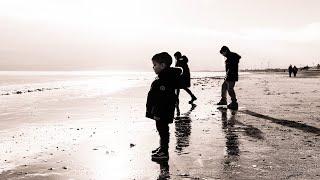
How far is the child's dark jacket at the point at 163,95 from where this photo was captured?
705 centimetres

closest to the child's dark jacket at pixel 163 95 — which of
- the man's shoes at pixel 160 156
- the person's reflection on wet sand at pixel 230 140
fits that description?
the man's shoes at pixel 160 156

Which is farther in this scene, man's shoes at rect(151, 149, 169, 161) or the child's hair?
the child's hair

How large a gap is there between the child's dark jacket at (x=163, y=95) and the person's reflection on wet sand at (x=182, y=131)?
0.74 m

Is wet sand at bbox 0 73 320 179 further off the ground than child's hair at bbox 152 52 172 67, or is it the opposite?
child's hair at bbox 152 52 172 67

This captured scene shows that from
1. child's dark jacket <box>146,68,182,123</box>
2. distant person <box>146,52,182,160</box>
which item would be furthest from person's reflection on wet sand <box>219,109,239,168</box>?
child's dark jacket <box>146,68,182,123</box>

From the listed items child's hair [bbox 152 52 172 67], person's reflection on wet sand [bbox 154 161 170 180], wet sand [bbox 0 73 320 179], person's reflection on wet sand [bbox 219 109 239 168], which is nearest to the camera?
person's reflection on wet sand [bbox 154 161 170 180]

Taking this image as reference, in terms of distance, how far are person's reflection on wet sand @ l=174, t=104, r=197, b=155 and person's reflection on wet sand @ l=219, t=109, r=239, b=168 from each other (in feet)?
2.68

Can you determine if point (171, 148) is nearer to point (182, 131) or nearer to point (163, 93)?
point (163, 93)

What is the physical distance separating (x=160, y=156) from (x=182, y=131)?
2992mm

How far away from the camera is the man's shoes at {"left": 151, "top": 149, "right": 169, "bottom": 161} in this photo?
6749 millimetres

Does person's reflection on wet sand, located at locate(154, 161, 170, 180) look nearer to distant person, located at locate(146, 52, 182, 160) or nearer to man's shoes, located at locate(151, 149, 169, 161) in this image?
man's shoes, located at locate(151, 149, 169, 161)

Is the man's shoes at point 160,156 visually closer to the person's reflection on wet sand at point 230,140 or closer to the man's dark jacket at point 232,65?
the person's reflection on wet sand at point 230,140

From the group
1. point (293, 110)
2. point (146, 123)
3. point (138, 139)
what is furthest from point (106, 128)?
point (293, 110)

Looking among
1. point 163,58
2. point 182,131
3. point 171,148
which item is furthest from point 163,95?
point 182,131
